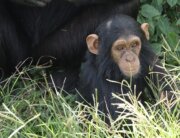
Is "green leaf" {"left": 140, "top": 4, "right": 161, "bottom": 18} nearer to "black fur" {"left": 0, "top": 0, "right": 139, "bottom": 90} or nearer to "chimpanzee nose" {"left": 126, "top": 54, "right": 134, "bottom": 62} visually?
"black fur" {"left": 0, "top": 0, "right": 139, "bottom": 90}

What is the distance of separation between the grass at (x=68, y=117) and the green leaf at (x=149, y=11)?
1.30ft

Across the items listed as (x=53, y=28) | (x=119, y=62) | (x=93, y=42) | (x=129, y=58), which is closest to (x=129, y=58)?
(x=129, y=58)

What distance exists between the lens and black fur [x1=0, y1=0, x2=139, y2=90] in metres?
5.03

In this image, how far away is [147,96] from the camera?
4469 millimetres

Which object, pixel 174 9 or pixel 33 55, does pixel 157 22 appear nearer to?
pixel 174 9

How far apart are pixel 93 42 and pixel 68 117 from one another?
63 centimetres

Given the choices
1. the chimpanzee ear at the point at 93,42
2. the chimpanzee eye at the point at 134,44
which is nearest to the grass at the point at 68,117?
the chimpanzee eye at the point at 134,44

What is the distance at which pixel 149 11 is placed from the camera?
520cm

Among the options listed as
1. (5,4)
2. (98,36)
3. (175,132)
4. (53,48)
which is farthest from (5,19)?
(175,132)

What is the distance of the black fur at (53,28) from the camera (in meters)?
5.03

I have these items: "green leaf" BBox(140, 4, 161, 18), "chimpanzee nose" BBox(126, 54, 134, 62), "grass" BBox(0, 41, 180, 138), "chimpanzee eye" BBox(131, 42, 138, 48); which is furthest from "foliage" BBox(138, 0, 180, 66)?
"chimpanzee nose" BBox(126, 54, 134, 62)

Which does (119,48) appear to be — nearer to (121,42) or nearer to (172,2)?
(121,42)

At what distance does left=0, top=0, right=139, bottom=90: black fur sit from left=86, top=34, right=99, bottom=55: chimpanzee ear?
0.62m

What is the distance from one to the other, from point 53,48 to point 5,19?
45 cm
